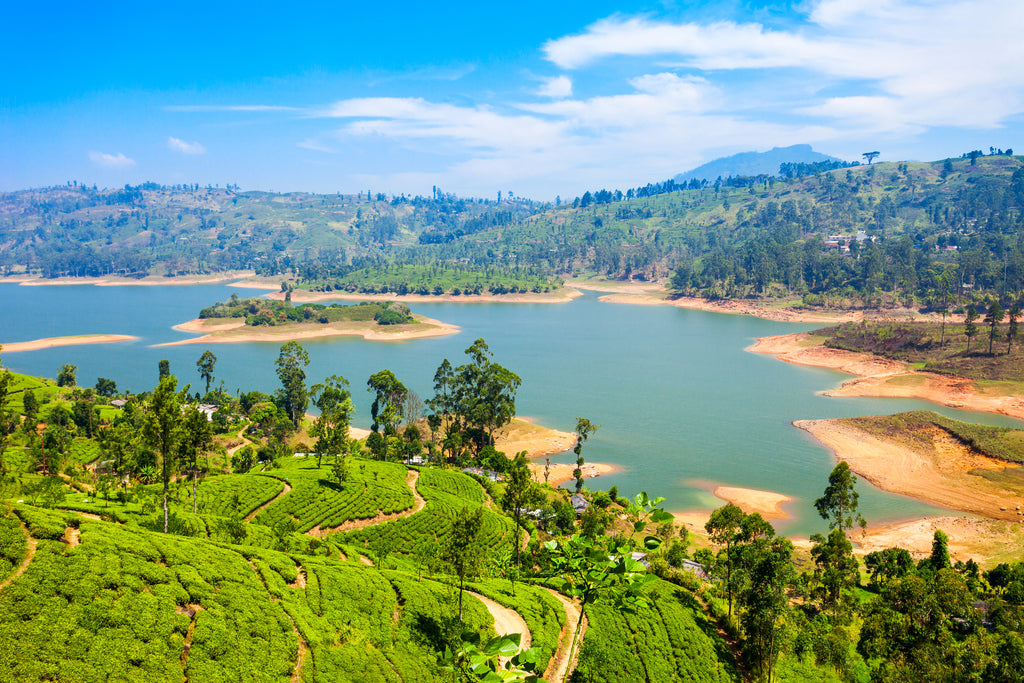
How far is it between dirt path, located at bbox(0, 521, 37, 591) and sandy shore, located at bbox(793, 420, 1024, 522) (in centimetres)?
6397

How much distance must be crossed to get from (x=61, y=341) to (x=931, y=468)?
158m

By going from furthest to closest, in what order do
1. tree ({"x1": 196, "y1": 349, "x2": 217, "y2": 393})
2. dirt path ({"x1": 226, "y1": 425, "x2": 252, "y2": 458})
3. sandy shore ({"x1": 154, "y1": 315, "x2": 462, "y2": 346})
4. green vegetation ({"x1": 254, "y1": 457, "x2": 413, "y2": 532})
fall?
1. sandy shore ({"x1": 154, "y1": 315, "x2": 462, "y2": 346})
2. tree ({"x1": 196, "y1": 349, "x2": 217, "y2": 393})
3. dirt path ({"x1": 226, "y1": 425, "x2": 252, "y2": 458})
4. green vegetation ({"x1": 254, "y1": 457, "x2": 413, "y2": 532})

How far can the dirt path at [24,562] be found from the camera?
642 inches

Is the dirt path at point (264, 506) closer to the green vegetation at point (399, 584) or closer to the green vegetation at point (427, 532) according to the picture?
the green vegetation at point (399, 584)

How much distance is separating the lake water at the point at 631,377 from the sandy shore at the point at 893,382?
2.85 metres

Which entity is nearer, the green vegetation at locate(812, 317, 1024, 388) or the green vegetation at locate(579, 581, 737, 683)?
the green vegetation at locate(579, 581, 737, 683)

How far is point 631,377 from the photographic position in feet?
301

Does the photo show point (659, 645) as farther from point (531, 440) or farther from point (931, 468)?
point (931, 468)

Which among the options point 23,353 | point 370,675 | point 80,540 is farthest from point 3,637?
point 23,353

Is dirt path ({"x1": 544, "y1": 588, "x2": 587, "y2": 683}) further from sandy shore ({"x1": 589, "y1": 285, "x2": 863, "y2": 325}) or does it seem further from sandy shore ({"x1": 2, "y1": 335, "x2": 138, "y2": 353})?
sandy shore ({"x1": 589, "y1": 285, "x2": 863, "y2": 325})

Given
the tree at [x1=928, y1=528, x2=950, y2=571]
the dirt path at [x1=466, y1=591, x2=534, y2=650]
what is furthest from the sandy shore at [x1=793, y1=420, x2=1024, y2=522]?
the dirt path at [x1=466, y1=591, x2=534, y2=650]

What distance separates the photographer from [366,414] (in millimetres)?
77375

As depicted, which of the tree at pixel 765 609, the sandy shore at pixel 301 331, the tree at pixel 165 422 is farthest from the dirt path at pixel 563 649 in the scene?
the sandy shore at pixel 301 331

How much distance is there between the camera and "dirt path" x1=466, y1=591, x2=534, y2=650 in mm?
23984
